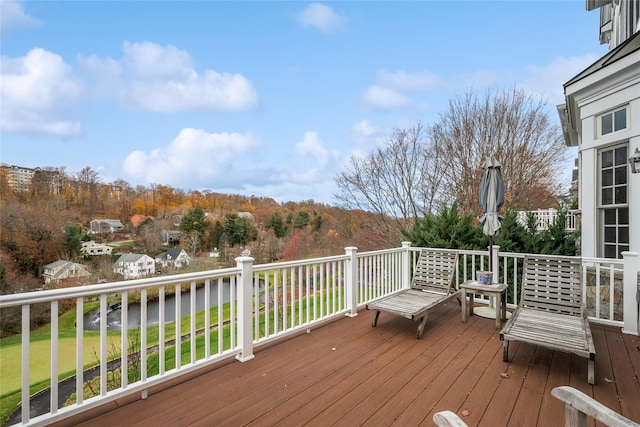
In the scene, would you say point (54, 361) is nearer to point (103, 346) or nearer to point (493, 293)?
point (103, 346)

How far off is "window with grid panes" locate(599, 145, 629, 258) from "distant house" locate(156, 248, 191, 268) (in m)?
16.8

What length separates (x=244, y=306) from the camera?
127 inches

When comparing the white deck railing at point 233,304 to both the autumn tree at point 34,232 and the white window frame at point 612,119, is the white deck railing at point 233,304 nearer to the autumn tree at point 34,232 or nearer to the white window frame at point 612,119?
the white window frame at point 612,119

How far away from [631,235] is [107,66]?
63.7ft

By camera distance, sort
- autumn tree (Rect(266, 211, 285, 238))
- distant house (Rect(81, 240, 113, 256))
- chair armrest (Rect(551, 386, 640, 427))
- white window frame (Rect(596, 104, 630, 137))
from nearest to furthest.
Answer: chair armrest (Rect(551, 386, 640, 427)) < white window frame (Rect(596, 104, 630, 137)) < distant house (Rect(81, 240, 113, 256)) < autumn tree (Rect(266, 211, 285, 238))

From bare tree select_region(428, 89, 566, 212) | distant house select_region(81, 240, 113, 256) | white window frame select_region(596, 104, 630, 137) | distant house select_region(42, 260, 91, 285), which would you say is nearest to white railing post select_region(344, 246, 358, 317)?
white window frame select_region(596, 104, 630, 137)

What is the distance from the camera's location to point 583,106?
18.2 ft

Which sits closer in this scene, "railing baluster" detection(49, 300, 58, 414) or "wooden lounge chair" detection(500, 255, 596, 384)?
"railing baluster" detection(49, 300, 58, 414)

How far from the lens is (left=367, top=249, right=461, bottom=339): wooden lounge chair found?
4133 millimetres

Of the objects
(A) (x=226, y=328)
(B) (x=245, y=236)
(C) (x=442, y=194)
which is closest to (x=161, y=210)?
(B) (x=245, y=236)

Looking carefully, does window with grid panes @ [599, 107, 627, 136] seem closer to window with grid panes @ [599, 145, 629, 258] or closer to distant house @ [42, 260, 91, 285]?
window with grid panes @ [599, 145, 629, 258]

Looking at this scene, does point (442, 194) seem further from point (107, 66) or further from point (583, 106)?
point (107, 66)

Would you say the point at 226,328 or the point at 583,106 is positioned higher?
the point at 583,106

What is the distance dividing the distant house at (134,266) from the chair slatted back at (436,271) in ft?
46.4
